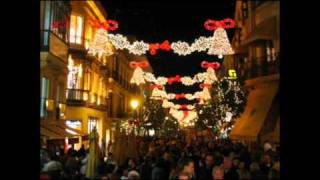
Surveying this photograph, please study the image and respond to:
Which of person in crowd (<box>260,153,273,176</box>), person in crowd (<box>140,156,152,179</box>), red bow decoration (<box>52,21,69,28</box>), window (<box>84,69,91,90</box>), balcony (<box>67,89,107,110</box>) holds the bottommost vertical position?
person in crowd (<box>140,156,152,179</box>)

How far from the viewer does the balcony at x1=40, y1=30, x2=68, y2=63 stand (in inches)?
887

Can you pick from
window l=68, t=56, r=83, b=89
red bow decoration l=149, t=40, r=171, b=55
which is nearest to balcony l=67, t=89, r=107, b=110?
window l=68, t=56, r=83, b=89

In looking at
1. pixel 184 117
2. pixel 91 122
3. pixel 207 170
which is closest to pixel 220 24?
pixel 207 170

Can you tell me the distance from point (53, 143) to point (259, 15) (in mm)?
14863

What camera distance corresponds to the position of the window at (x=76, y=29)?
3459 centimetres

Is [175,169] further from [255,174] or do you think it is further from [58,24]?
[58,24]

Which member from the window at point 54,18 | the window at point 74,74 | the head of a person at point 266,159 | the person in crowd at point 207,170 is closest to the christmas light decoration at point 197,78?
the window at point 74,74

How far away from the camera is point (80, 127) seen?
3597cm

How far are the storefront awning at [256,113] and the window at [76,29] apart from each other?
13.1 meters

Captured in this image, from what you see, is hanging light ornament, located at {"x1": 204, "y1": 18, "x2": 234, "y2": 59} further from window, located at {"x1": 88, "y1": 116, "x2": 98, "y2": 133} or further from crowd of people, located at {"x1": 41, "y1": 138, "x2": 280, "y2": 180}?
window, located at {"x1": 88, "y1": 116, "x2": 98, "y2": 133}

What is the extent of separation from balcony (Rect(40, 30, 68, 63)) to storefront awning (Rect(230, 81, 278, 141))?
33.9ft
